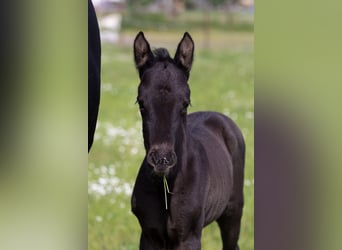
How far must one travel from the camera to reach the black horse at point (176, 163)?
3428 mm

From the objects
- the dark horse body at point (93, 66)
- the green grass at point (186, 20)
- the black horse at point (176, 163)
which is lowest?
the black horse at point (176, 163)

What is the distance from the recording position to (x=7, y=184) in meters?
3.78

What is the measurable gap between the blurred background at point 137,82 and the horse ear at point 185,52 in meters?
0.03

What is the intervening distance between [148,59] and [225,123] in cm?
44

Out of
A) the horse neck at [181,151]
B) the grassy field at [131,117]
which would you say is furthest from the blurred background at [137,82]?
the horse neck at [181,151]

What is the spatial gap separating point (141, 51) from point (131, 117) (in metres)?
0.29

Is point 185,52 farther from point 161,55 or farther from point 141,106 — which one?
point 141,106

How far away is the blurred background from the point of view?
3.55 metres

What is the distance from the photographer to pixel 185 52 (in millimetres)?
3494

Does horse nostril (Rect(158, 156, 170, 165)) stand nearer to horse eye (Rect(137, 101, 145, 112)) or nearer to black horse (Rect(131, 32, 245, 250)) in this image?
black horse (Rect(131, 32, 245, 250))

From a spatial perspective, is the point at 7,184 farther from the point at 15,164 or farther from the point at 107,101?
the point at 107,101

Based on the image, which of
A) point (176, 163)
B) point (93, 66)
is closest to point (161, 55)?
point (93, 66)

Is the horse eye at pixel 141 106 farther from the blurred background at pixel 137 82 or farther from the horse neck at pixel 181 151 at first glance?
the horse neck at pixel 181 151

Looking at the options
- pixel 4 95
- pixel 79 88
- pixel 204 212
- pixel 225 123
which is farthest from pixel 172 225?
pixel 4 95
